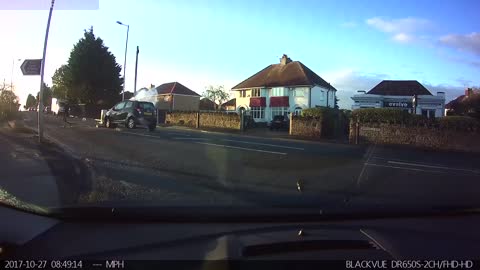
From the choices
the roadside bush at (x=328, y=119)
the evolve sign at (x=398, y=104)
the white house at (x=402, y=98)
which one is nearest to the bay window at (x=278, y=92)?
the white house at (x=402, y=98)

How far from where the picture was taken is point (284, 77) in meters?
58.4

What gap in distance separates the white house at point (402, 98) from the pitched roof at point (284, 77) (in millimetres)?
5765

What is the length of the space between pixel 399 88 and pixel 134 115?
3873 centimetres

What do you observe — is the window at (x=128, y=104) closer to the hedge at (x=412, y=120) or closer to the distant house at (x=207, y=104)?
the hedge at (x=412, y=120)

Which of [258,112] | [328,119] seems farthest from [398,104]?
[328,119]

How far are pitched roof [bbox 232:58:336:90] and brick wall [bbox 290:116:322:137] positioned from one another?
1982 centimetres

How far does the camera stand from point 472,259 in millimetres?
3770

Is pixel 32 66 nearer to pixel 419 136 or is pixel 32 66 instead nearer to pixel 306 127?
pixel 306 127

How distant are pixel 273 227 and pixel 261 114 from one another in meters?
56.1

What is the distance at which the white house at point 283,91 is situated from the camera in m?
55.0

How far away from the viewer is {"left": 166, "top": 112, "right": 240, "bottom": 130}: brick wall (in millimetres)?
40844

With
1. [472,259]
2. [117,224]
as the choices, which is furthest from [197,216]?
[472,259]

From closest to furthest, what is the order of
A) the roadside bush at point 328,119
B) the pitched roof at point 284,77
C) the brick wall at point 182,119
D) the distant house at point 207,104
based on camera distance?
the roadside bush at point 328,119 → the brick wall at point 182,119 → the pitched roof at point 284,77 → the distant house at point 207,104

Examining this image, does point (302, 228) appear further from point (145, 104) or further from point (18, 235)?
point (145, 104)
